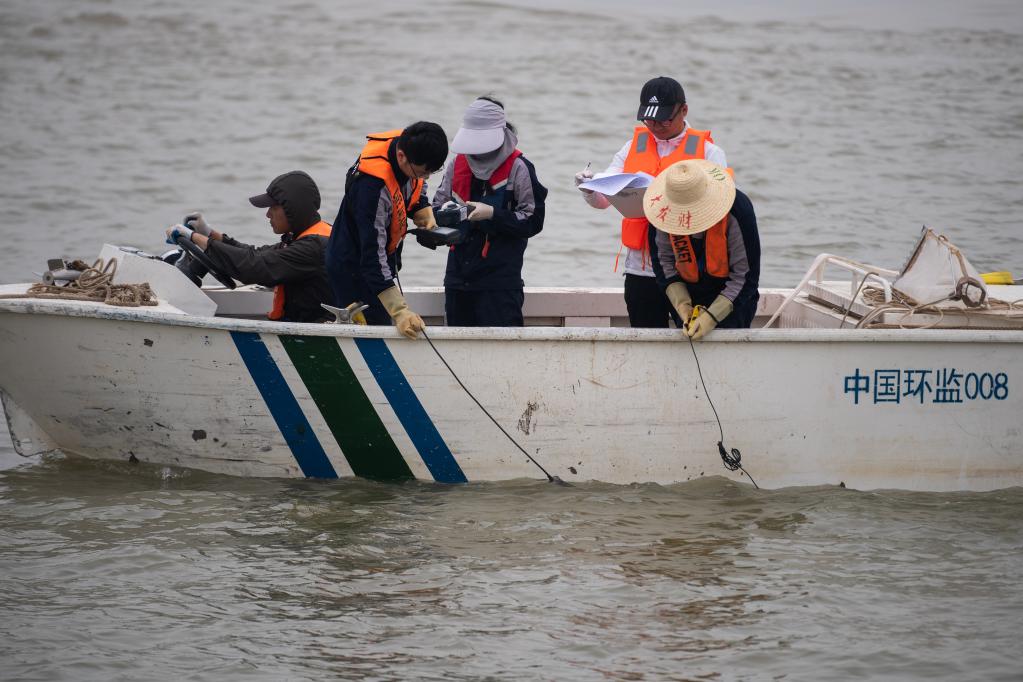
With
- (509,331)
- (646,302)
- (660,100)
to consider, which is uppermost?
(660,100)

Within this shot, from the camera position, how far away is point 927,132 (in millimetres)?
16875

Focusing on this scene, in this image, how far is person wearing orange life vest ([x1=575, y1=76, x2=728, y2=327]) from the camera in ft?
19.9

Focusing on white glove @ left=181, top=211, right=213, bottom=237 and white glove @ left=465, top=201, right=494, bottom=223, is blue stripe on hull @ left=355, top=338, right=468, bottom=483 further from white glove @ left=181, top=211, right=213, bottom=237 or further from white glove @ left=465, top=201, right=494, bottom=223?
white glove @ left=181, top=211, right=213, bottom=237

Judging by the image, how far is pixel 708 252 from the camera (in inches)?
229

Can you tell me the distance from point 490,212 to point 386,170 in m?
0.53

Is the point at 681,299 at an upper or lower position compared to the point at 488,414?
upper

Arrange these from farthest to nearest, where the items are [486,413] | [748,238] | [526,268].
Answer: [526,268], [486,413], [748,238]

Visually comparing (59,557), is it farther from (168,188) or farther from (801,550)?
(168,188)

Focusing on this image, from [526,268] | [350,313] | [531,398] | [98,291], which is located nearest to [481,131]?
[350,313]

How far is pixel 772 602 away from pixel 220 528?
246cm

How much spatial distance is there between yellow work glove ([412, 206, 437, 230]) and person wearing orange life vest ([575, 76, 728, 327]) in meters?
0.72

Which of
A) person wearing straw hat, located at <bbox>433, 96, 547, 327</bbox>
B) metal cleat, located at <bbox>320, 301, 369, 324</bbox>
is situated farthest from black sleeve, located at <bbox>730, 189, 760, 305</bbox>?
metal cleat, located at <bbox>320, 301, 369, 324</bbox>

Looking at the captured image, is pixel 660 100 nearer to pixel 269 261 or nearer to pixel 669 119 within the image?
pixel 669 119

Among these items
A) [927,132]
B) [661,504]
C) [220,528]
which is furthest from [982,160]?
[220,528]
